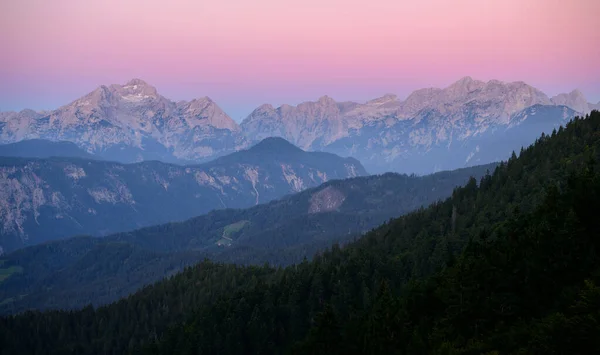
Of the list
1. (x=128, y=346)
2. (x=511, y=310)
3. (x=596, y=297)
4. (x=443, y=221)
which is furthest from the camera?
(x=128, y=346)

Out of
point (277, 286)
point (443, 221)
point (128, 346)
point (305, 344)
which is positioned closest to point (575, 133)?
point (443, 221)

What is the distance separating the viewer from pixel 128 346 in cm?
19675

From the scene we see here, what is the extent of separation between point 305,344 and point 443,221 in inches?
4480

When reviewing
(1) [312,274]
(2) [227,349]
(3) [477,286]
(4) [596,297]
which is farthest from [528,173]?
(4) [596,297]

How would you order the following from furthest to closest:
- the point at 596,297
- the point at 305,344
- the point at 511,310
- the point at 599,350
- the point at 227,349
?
the point at 227,349 → the point at 305,344 → the point at 511,310 → the point at 596,297 → the point at 599,350

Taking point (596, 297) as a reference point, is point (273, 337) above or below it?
below

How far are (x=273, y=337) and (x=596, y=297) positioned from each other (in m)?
103

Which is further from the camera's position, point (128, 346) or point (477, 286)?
point (128, 346)

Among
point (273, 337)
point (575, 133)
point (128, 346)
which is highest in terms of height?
Result: point (575, 133)

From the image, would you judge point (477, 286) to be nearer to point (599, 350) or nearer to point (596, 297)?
point (596, 297)

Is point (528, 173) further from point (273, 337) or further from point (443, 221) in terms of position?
point (273, 337)

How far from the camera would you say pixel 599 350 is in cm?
4400

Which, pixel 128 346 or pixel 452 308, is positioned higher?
pixel 452 308

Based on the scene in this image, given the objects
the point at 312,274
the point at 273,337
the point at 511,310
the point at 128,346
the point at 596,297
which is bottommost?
the point at 128,346
